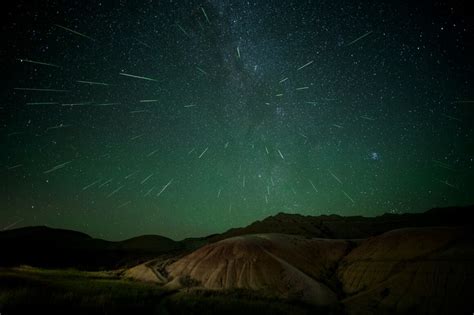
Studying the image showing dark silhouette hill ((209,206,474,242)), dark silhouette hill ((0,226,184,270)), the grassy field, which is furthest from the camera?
dark silhouette hill ((0,226,184,270))

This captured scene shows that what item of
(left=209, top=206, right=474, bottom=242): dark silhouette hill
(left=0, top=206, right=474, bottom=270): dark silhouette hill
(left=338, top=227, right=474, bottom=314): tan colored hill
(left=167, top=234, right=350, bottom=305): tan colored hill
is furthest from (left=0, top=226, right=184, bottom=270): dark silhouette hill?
(left=338, top=227, right=474, bottom=314): tan colored hill

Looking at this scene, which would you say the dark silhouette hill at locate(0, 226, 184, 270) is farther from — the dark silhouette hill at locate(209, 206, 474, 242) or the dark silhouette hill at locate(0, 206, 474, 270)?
the dark silhouette hill at locate(209, 206, 474, 242)

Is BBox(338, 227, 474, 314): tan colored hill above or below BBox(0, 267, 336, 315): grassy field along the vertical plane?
below

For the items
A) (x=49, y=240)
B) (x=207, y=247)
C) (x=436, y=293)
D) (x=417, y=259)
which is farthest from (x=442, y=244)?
(x=49, y=240)

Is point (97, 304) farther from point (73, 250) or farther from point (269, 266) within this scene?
point (73, 250)

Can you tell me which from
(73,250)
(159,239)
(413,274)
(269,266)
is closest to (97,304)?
(269,266)

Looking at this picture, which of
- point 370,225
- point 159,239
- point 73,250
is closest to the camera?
point 370,225

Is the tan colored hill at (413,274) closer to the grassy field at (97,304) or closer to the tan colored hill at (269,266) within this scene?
the tan colored hill at (269,266)
